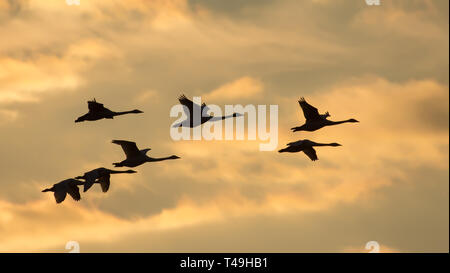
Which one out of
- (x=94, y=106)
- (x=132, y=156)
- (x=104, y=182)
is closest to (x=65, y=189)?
(x=104, y=182)

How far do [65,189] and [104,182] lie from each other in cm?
450

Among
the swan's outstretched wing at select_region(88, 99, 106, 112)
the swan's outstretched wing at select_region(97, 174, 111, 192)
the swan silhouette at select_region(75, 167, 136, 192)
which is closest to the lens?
the swan silhouette at select_region(75, 167, 136, 192)

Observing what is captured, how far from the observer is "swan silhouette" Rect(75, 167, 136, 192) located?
7144 centimetres

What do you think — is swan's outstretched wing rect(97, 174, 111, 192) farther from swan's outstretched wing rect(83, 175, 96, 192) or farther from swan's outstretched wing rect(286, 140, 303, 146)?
swan's outstretched wing rect(286, 140, 303, 146)

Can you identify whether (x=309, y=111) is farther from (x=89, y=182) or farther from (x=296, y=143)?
(x=89, y=182)

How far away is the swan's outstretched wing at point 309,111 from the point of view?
7294 centimetres

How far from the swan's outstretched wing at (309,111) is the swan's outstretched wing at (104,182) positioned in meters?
18.0

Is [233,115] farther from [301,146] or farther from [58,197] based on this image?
[58,197]

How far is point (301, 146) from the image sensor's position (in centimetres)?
7525

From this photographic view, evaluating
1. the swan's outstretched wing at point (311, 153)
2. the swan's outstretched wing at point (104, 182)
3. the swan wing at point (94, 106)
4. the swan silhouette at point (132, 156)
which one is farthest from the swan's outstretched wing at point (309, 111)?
the swan's outstretched wing at point (104, 182)

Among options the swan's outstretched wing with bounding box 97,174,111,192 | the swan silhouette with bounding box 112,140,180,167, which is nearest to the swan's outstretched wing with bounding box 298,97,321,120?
the swan silhouette with bounding box 112,140,180,167

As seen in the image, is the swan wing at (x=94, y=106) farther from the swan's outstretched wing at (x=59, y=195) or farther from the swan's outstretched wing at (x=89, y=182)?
the swan's outstretched wing at (x=59, y=195)
